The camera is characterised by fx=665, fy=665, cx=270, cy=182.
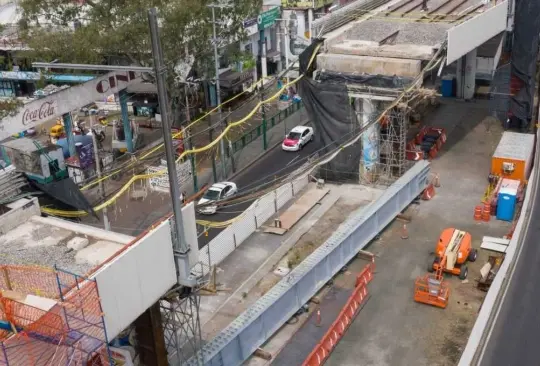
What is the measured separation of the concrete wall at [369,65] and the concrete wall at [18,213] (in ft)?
91.7

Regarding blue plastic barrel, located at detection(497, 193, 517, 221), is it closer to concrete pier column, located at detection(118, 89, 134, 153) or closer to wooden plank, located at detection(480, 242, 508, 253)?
wooden plank, located at detection(480, 242, 508, 253)

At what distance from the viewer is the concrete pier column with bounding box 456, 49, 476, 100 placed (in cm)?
6319

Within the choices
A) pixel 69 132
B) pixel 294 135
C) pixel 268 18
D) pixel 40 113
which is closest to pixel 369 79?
pixel 294 135

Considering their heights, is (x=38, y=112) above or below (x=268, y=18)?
below

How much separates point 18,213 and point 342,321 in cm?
1572

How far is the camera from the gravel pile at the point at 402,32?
48719 mm

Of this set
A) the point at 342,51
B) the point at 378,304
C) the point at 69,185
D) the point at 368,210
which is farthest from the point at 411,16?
the point at 69,185

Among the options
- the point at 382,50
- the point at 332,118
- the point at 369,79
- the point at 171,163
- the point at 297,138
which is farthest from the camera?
the point at 297,138

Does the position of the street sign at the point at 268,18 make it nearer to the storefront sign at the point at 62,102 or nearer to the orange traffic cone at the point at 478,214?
the storefront sign at the point at 62,102

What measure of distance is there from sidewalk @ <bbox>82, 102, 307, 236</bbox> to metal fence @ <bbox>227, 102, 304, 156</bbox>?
45 centimetres

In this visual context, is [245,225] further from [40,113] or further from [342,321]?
[40,113]

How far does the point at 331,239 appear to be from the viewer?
37.0 m

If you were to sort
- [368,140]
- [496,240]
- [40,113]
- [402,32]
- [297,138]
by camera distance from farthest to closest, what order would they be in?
[297,138] → [402,32] → [40,113] → [368,140] → [496,240]

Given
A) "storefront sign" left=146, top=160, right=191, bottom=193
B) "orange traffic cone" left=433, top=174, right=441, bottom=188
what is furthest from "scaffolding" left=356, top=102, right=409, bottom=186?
"storefront sign" left=146, top=160, right=191, bottom=193
